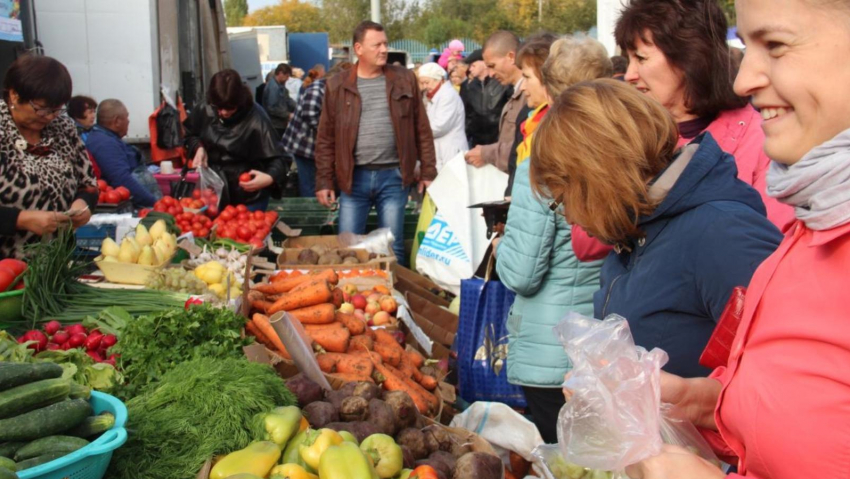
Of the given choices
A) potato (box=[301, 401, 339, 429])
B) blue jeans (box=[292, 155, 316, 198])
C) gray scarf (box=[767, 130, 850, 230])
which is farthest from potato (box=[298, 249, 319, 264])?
gray scarf (box=[767, 130, 850, 230])

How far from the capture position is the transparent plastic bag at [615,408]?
150 centimetres

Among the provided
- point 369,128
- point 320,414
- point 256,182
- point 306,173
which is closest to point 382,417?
point 320,414

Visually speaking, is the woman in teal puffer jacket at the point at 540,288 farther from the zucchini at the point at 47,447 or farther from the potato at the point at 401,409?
the zucchini at the point at 47,447

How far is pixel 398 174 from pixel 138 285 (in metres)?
2.69

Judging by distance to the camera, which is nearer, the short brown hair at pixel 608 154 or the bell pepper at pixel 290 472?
the short brown hair at pixel 608 154

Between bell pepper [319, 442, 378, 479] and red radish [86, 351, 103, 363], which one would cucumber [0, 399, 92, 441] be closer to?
bell pepper [319, 442, 378, 479]

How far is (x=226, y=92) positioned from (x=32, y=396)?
493 cm

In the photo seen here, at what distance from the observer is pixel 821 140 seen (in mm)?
1166

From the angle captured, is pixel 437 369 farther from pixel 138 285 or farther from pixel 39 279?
pixel 39 279

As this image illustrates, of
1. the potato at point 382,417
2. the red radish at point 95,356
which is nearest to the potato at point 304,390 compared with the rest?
the potato at point 382,417

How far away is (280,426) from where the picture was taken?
261 cm

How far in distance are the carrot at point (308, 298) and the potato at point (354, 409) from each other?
1.43m

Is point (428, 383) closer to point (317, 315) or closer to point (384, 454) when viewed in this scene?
point (317, 315)

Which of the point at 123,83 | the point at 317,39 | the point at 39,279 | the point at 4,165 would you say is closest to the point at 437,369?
the point at 39,279
